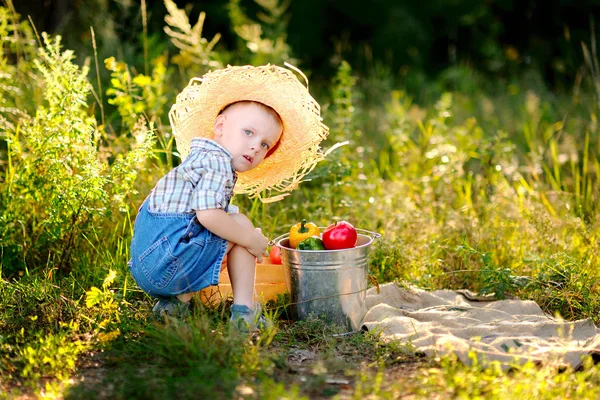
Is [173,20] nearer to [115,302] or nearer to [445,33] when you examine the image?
[115,302]

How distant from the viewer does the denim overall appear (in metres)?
3.51

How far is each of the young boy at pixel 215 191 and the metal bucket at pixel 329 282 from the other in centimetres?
21

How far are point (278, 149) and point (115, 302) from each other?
116cm

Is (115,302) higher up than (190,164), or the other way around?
(190,164)

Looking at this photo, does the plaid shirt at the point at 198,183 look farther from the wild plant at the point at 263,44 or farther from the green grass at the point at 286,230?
the wild plant at the point at 263,44

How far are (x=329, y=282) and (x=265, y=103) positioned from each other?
3.13ft

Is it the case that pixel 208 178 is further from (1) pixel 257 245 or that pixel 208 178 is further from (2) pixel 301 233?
(2) pixel 301 233

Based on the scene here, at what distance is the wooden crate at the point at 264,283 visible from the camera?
390cm

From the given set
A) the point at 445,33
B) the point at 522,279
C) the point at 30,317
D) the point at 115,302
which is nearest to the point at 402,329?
the point at 522,279

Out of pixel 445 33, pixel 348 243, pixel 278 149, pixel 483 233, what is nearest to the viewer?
pixel 348 243

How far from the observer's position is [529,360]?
321 cm

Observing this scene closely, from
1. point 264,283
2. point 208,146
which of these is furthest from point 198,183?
point 264,283

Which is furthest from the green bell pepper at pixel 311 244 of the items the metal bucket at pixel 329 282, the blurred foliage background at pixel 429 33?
the blurred foliage background at pixel 429 33

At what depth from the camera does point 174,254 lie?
350 cm
